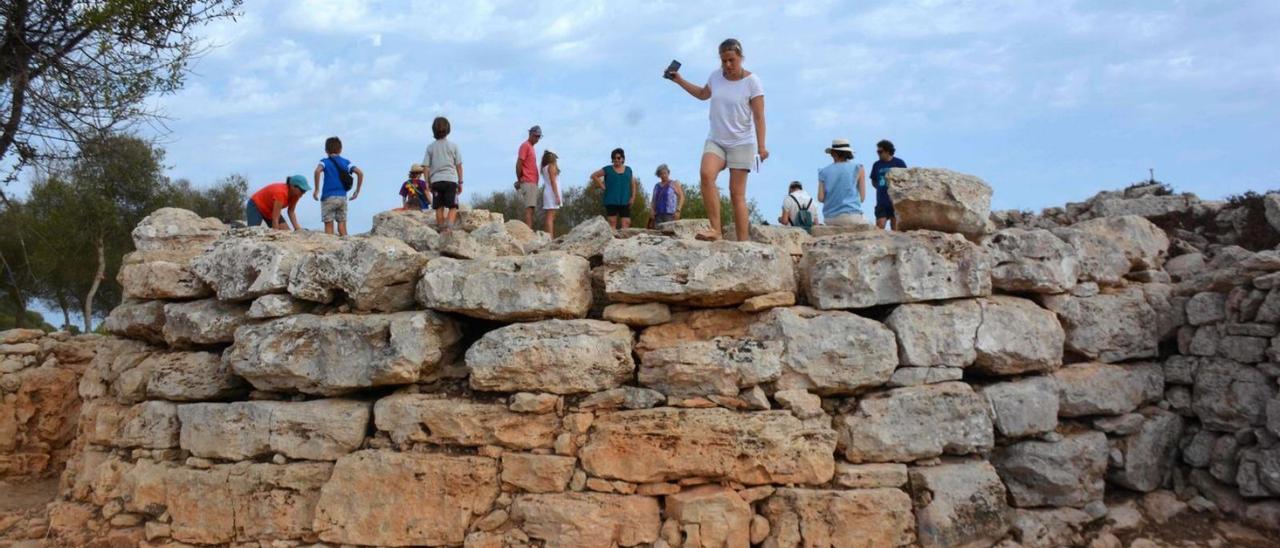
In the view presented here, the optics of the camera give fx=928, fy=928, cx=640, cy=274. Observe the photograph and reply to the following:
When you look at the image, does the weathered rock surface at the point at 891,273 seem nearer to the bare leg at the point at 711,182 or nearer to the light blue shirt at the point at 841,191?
the bare leg at the point at 711,182

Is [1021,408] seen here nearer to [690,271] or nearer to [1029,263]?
[1029,263]

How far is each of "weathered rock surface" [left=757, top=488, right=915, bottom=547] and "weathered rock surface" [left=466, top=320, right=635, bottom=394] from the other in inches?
57.0

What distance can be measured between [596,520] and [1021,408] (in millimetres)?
3142

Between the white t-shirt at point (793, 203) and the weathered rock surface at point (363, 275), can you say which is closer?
the weathered rock surface at point (363, 275)

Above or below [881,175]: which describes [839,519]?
below

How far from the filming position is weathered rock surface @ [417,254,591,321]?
21.7ft

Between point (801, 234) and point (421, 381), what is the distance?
3.32m

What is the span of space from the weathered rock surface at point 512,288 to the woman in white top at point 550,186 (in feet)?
12.2

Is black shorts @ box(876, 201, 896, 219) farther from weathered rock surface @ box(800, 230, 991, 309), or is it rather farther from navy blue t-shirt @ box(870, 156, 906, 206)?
weathered rock surface @ box(800, 230, 991, 309)

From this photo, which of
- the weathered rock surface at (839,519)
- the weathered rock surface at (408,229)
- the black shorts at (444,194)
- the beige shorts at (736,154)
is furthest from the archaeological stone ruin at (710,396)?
the black shorts at (444,194)

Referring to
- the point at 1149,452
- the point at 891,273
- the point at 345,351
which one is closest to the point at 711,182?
the point at 891,273

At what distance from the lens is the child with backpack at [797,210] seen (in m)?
10.7

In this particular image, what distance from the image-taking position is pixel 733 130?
7230 mm

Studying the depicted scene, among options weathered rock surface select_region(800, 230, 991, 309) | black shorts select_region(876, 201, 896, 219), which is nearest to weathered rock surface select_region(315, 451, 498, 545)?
weathered rock surface select_region(800, 230, 991, 309)
